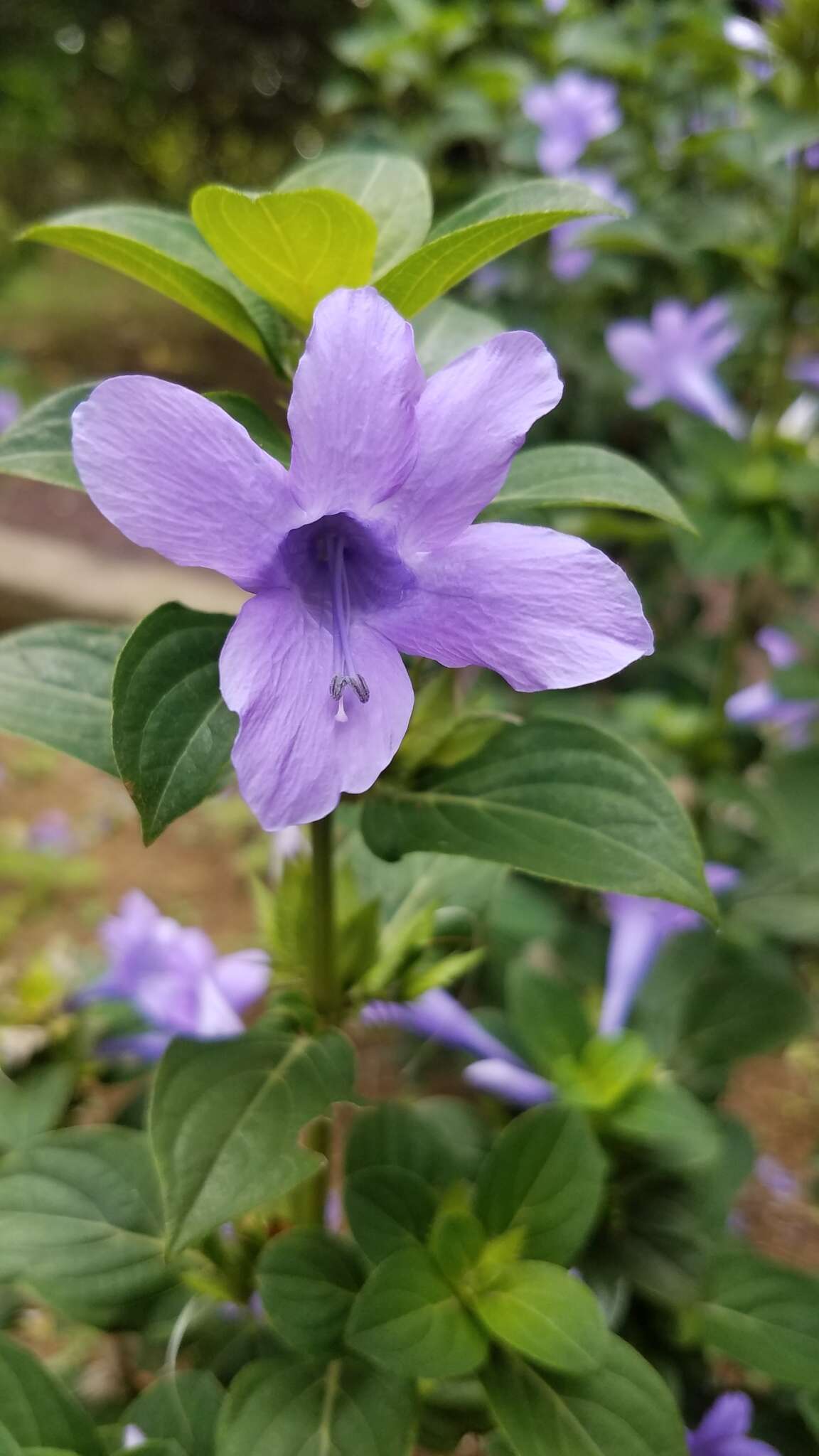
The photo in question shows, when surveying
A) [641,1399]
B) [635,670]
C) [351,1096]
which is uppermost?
[351,1096]

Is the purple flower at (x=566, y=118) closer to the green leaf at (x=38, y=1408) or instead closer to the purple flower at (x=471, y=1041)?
the purple flower at (x=471, y=1041)

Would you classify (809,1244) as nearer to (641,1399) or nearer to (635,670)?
(635,670)

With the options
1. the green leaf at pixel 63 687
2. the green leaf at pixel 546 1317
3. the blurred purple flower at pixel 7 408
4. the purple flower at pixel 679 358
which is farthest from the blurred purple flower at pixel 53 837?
the green leaf at pixel 546 1317

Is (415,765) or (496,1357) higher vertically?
(415,765)

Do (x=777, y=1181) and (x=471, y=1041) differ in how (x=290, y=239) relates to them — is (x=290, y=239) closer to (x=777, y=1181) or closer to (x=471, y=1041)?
(x=471, y=1041)

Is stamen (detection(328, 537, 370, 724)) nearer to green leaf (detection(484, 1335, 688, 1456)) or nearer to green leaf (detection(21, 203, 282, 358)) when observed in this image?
green leaf (detection(21, 203, 282, 358))

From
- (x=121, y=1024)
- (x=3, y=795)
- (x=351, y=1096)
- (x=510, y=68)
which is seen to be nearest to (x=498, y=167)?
(x=510, y=68)
